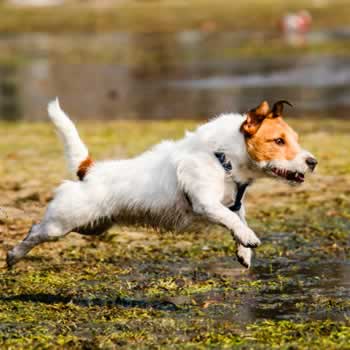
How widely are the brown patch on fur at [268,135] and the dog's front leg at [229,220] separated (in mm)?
435

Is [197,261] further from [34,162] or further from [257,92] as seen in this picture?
[257,92]

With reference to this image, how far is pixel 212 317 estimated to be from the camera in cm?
670

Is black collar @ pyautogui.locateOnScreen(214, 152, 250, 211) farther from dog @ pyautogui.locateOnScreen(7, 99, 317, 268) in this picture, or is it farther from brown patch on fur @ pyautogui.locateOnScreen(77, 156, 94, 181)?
brown patch on fur @ pyautogui.locateOnScreen(77, 156, 94, 181)

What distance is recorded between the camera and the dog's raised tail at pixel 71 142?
25.3 ft

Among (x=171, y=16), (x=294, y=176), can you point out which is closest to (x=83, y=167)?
(x=294, y=176)

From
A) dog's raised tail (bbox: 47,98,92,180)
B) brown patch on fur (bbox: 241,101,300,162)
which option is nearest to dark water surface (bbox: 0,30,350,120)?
dog's raised tail (bbox: 47,98,92,180)

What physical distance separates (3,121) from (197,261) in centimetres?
1221

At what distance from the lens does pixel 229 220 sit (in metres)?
6.77

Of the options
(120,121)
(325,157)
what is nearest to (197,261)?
(325,157)

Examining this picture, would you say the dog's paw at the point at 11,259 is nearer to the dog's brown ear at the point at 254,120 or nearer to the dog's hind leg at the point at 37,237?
the dog's hind leg at the point at 37,237

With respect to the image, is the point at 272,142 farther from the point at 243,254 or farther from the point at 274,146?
the point at 243,254

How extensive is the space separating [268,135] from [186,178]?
0.66m

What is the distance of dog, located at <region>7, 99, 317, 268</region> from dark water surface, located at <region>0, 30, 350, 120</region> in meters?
12.1

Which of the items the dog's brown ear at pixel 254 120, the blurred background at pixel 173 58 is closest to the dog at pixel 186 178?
the dog's brown ear at pixel 254 120
